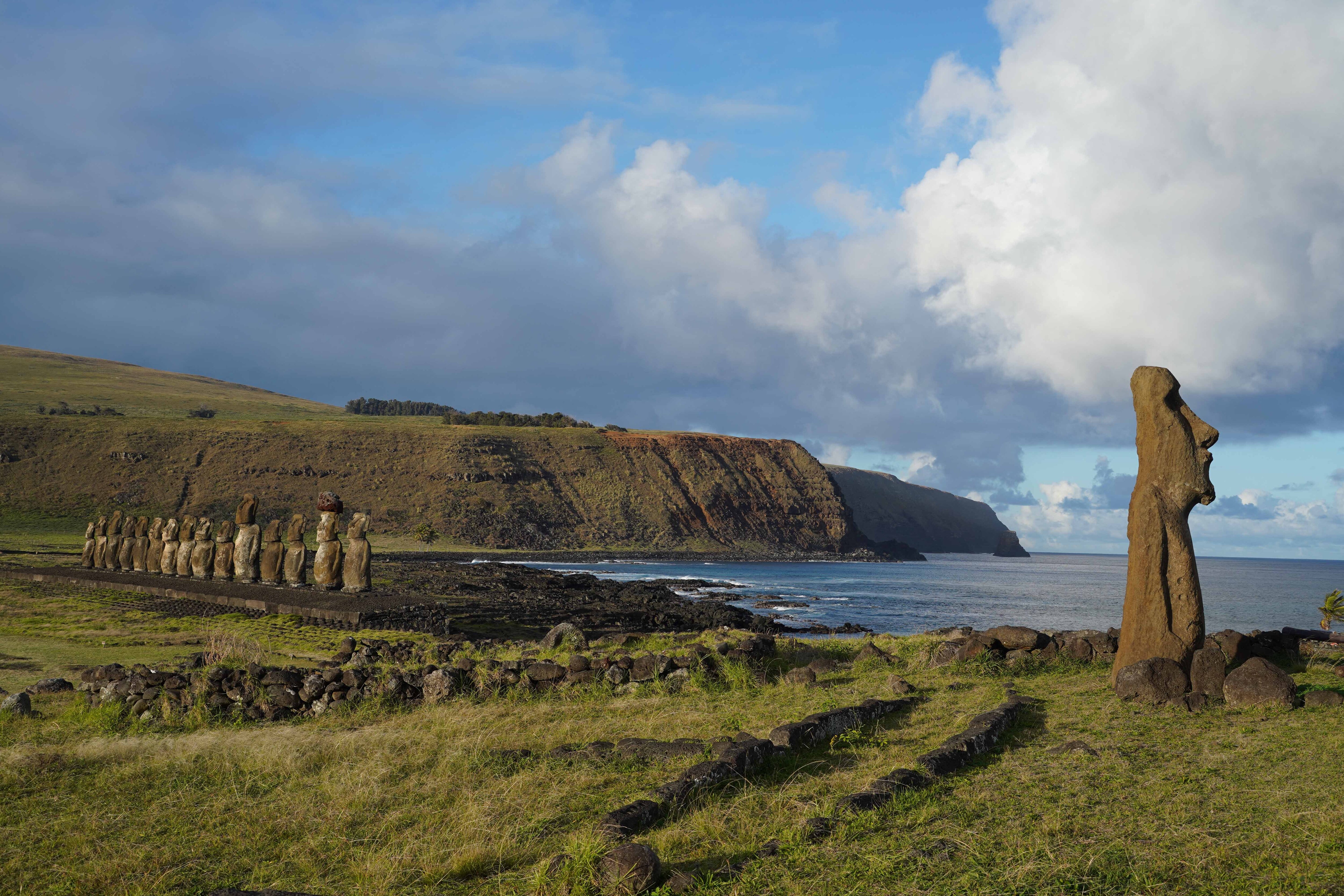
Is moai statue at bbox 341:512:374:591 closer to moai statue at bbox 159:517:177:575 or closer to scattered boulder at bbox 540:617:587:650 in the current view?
moai statue at bbox 159:517:177:575

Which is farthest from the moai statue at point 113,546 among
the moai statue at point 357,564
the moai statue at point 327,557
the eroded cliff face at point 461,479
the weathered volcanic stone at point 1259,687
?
the eroded cliff face at point 461,479

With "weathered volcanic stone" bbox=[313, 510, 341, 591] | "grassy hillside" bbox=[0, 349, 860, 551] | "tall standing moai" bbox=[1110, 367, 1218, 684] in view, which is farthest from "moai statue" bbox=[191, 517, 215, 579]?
"grassy hillside" bbox=[0, 349, 860, 551]

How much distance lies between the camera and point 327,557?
25.1 meters

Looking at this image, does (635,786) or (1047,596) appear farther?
(1047,596)

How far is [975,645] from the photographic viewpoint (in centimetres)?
1438

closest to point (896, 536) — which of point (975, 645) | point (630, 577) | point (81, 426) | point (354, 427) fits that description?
point (354, 427)

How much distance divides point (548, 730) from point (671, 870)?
4.80m

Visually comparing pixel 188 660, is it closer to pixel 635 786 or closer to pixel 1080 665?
pixel 635 786

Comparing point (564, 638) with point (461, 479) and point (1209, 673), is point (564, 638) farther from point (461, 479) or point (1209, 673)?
point (461, 479)

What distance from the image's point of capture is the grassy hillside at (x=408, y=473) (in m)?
85.8

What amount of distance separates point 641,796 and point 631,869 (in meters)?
2.03

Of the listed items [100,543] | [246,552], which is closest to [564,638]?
[246,552]

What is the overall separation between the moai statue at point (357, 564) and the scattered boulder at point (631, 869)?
20.7 metres

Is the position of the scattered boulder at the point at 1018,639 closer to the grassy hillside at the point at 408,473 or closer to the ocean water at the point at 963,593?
the ocean water at the point at 963,593
